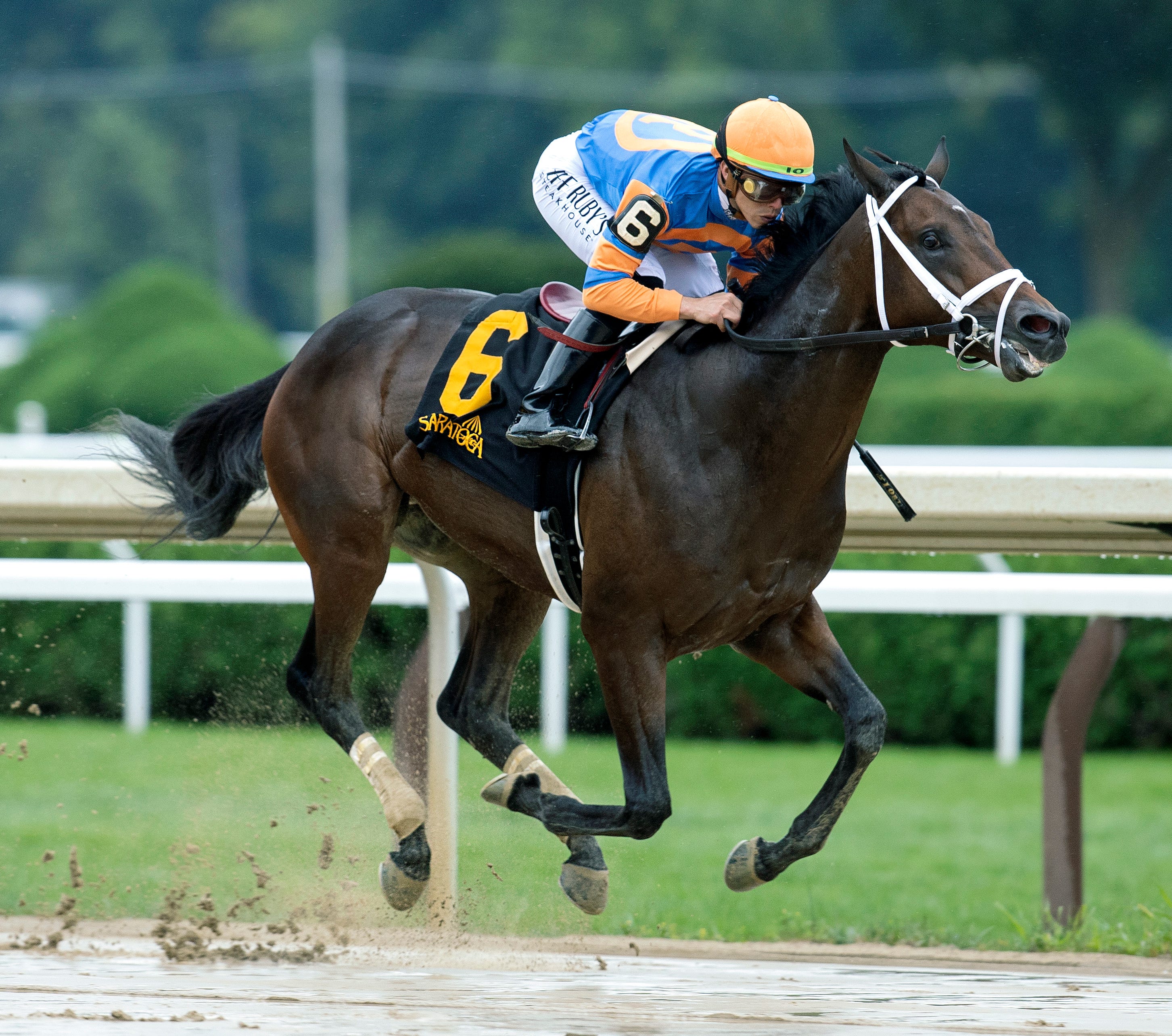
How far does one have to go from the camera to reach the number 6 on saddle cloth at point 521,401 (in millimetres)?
3775

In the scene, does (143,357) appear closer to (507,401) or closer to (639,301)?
(507,401)

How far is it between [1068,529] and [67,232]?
38.7 metres

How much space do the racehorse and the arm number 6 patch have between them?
0.26 metres

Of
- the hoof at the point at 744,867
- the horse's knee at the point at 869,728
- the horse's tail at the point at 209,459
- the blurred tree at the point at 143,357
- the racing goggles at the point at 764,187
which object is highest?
the racing goggles at the point at 764,187

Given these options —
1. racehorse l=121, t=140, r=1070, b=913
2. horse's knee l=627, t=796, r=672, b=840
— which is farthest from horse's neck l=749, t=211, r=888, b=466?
horse's knee l=627, t=796, r=672, b=840

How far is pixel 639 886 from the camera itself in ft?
17.6

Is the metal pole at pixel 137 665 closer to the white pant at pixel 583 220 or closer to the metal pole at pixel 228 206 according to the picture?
the white pant at pixel 583 220

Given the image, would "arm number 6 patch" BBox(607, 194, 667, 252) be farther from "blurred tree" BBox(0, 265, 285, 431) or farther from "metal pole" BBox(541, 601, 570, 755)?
"blurred tree" BBox(0, 265, 285, 431)

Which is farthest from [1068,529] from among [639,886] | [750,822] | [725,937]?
[750,822]

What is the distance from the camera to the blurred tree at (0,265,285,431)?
14.2m

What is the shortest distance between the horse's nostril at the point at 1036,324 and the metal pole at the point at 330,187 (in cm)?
2805

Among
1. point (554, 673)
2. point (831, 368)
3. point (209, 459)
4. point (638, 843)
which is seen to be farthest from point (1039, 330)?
point (554, 673)

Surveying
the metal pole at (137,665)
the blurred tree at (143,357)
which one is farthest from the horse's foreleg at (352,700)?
the blurred tree at (143,357)

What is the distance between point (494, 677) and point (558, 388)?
0.91 meters
